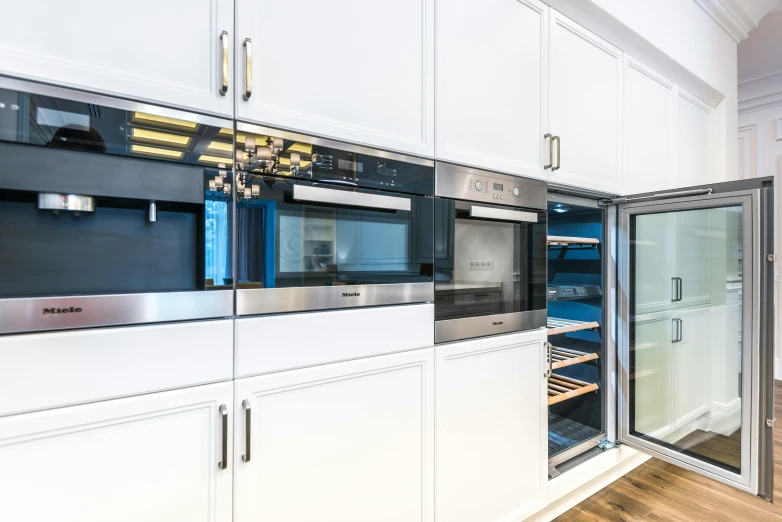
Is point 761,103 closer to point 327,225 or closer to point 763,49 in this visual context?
point 763,49

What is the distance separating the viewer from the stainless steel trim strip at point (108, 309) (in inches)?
30.2

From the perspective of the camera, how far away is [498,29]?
154 centimetres

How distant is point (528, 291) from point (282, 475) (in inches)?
46.1

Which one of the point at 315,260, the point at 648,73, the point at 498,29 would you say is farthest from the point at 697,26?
the point at 315,260

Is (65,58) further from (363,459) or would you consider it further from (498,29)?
(498,29)

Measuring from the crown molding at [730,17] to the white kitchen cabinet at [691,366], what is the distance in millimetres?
2005

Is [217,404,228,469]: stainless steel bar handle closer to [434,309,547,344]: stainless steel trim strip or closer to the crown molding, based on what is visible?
[434,309,547,344]: stainless steel trim strip

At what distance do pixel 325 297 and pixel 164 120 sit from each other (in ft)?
1.91

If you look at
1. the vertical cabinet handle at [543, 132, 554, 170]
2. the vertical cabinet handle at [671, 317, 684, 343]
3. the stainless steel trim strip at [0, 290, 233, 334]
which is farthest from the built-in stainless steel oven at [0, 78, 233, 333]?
the vertical cabinet handle at [671, 317, 684, 343]

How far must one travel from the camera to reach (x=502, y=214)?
1.58 metres

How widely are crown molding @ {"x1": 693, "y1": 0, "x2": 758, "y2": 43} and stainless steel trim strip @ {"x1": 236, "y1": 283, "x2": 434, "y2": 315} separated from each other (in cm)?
281

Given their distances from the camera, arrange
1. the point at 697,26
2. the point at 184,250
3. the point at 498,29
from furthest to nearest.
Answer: the point at 697,26 → the point at 498,29 → the point at 184,250

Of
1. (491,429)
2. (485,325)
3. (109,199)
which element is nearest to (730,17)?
(485,325)

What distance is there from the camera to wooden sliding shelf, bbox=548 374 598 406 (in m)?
1.95
